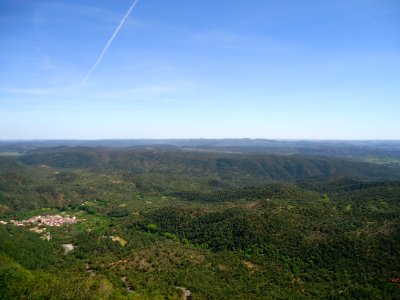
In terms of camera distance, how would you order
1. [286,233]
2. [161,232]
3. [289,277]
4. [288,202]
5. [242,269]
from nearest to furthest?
[289,277]
[242,269]
[286,233]
[161,232]
[288,202]

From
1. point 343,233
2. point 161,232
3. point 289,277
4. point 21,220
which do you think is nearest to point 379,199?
point 343,233

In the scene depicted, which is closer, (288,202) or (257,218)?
(257,218)

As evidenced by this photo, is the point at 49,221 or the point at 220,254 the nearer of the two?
the point at 220,254

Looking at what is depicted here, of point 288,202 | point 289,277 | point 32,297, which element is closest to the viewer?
point 32,297

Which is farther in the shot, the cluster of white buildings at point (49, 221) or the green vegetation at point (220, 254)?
the cluster of white buildings at point (49, 221)

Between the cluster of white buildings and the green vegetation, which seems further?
the cluster of white buildings

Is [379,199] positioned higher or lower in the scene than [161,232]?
higher

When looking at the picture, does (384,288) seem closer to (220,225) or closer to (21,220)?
(220,225)
